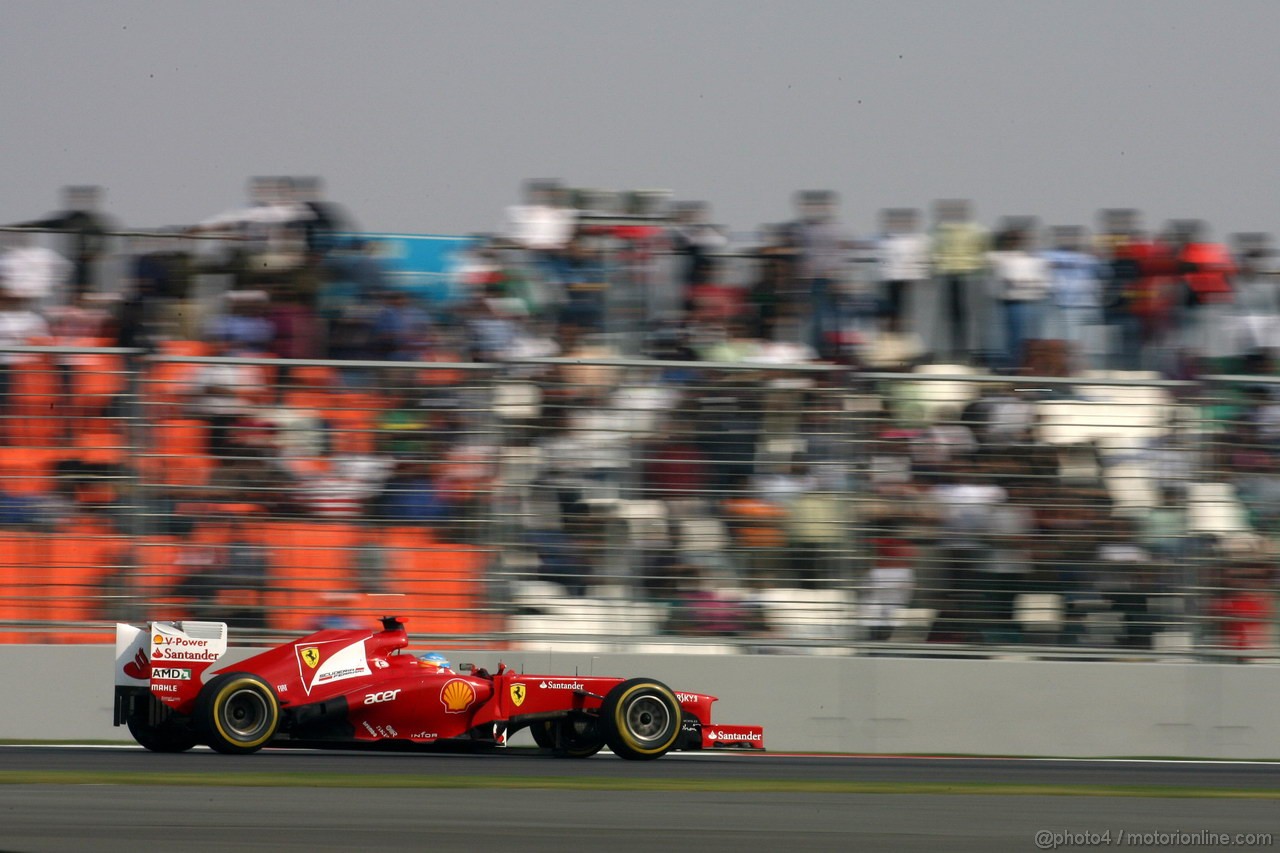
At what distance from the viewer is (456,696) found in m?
8.45

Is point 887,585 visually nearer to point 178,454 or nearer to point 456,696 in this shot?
point 456,696

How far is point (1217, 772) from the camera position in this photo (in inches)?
344

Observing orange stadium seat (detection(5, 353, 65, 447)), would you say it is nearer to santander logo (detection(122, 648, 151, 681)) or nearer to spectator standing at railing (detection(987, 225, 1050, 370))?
santander logo (detection(122, 648, 151, 681))

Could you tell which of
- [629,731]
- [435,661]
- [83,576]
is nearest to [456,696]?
[435,661]

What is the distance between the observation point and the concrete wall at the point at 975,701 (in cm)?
971

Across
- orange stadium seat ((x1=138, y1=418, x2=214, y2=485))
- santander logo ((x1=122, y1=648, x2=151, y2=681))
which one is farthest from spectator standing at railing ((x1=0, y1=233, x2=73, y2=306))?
santander logo ((x1=122, y1=648, x2=151, y2=681))

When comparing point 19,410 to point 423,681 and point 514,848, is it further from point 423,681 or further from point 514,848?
point 514,848

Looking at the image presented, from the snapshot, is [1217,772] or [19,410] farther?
[19,410]

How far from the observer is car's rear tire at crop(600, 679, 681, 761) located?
8359 mm

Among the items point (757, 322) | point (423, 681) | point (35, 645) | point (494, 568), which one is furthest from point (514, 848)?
point (757, 322)

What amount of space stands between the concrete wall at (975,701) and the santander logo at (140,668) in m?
2.01

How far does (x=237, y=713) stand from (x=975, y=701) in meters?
4.31

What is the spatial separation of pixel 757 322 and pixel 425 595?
2763 mm

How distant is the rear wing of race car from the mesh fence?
1118 millimetres
